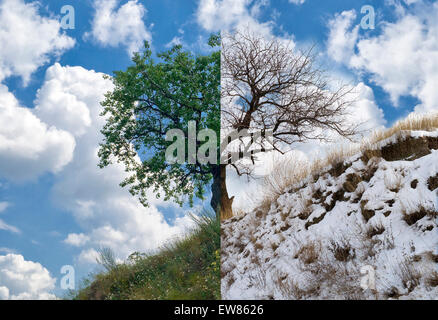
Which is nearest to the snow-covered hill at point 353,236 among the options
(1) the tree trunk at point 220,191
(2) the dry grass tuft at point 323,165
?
(2) the dry grass tuft at point 323,165

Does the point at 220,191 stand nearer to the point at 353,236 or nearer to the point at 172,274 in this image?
the point at 172,274

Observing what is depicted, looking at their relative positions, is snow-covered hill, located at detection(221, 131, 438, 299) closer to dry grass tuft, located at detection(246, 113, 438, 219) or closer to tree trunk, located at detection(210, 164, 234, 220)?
dry grass tuft, located at detection(246, 113, 438, 219)

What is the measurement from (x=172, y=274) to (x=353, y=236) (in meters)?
4.89

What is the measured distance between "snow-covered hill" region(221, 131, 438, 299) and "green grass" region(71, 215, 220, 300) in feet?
1.62

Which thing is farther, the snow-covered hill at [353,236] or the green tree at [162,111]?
the green tree at [162,111]

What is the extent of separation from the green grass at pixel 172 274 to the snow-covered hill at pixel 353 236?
0.49 metres

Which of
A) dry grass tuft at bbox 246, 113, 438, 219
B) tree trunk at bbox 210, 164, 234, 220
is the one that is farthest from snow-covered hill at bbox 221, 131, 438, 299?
tree trunk at bbox 210, 164, 234, 220

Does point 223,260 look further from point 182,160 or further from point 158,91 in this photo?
point 158,91

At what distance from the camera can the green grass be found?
7.94 meters

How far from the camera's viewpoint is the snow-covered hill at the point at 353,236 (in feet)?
15.2

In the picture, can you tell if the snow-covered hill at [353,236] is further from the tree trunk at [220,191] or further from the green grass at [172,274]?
the tree trunk at [220,191]

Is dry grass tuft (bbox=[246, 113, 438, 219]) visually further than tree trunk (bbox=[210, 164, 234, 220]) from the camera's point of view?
No

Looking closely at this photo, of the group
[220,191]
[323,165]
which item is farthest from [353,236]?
[220,191]
